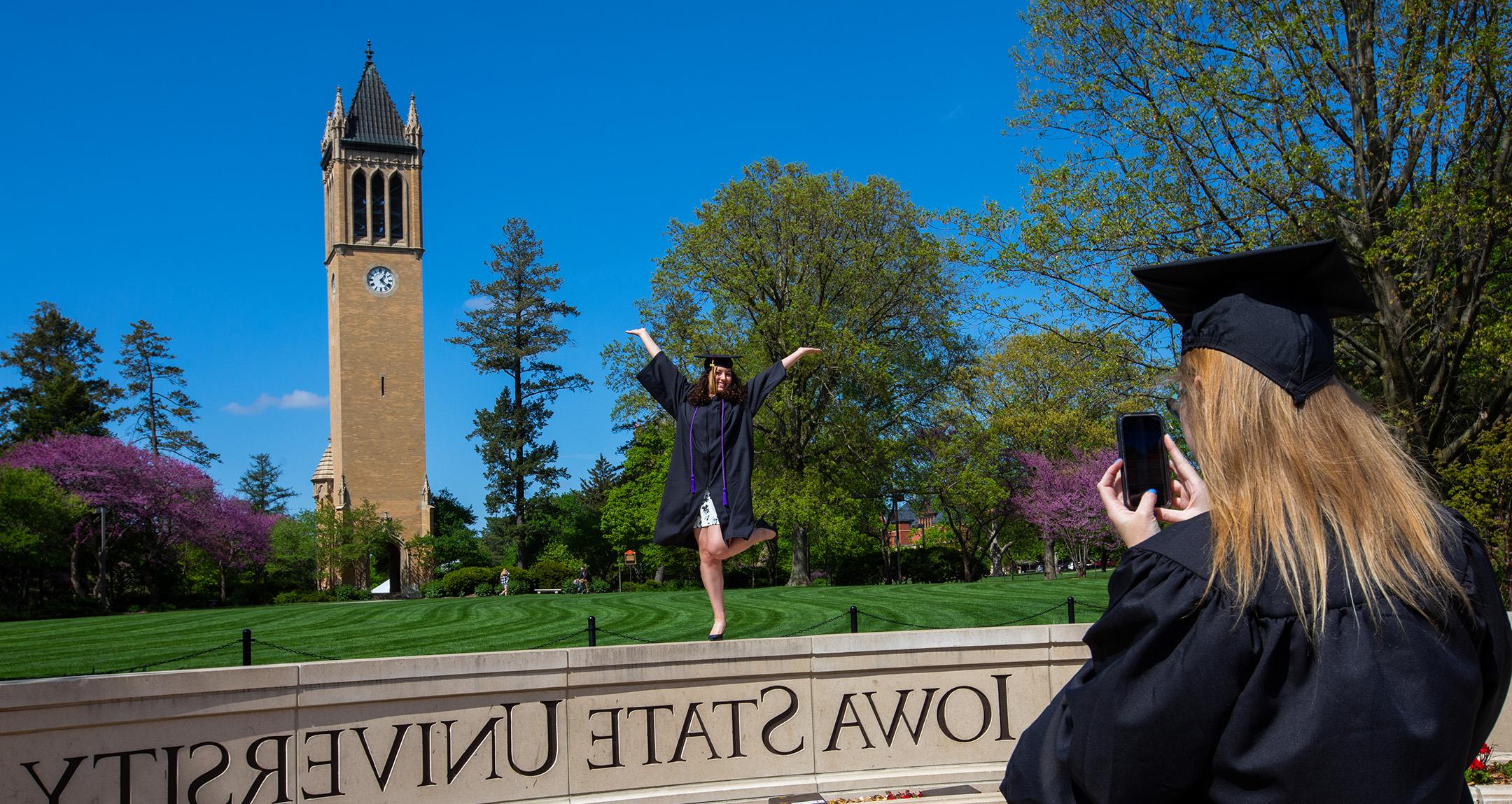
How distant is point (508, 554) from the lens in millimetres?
63656

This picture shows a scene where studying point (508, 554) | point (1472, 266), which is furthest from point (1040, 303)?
point (508, 554)

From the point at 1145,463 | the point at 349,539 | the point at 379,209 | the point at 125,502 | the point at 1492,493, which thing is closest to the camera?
the point at 1145,463

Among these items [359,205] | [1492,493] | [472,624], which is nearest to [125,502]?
[472,624]

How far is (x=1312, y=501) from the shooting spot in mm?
1692

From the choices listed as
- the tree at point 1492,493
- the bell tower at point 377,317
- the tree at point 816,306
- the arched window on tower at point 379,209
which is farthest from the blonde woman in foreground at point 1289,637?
the arched window on tower at point 379,209

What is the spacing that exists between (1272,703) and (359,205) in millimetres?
63213

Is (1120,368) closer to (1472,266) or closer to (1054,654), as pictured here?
(1472,266)

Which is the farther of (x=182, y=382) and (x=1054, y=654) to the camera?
(x=182, y=382)

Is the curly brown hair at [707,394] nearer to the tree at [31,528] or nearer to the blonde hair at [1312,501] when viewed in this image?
the blonde hair at [1312,501]

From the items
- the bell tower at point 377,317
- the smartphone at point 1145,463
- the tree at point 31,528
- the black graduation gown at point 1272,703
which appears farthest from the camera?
the bell tower at point 377,317

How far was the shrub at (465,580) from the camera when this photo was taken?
41.2 metres

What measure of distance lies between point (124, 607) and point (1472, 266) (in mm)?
39246

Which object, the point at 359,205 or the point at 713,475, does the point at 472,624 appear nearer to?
the point at 713,475

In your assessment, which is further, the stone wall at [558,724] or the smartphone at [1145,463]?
the stone wall at [558,724]
